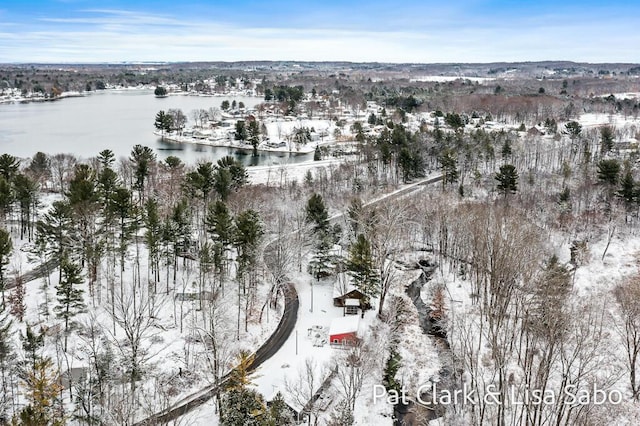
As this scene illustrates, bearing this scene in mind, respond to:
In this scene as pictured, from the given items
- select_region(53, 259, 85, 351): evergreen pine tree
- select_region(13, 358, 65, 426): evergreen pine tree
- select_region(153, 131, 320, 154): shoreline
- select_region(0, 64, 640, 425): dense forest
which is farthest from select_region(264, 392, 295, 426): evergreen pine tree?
select_region(153, 131, 320, 154): shoreline

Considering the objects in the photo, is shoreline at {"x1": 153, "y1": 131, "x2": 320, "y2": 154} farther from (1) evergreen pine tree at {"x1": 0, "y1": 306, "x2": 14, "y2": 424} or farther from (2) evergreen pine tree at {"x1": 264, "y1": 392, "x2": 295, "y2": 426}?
(2) evergreen pine tree at {"x1": 264, "y1": 392, "x2": 295, "y2": 426}

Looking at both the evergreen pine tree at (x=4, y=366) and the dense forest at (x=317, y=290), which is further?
the dense forest at (x=317, y=290)

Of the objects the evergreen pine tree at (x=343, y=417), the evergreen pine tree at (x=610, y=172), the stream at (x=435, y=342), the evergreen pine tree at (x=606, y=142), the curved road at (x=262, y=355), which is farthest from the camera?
the evergreen pine tree at (x=606, y=142)

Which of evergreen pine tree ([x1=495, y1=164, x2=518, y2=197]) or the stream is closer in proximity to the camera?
the stream

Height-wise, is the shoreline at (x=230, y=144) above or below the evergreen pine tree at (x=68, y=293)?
above

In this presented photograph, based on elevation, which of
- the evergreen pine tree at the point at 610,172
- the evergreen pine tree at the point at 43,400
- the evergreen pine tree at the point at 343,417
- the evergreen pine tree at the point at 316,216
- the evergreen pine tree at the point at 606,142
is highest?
the evergreen pine tree at the point at 606,142

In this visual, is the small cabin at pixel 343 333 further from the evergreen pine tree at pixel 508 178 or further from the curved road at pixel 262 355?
the evergreen pine tree at pixel 508 178

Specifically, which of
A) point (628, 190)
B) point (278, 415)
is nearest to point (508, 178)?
point (628, 190)

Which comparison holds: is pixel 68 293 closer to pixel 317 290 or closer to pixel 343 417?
pixel 343 417

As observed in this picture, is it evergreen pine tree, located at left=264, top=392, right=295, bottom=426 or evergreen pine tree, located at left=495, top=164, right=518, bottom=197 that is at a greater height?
evergreen pine tree, located at left=495, top=164, right=518, bottom=197

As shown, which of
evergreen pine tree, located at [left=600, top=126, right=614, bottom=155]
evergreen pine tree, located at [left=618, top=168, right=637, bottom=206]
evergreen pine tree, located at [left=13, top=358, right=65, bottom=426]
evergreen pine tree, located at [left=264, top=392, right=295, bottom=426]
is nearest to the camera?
evergreen pine tree, located at [left=13, top=358, right=65, bottom=426]

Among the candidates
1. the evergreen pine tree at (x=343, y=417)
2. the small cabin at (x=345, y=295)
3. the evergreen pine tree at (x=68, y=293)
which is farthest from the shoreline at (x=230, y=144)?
the evergreen pine tree at (x=343, y=417)

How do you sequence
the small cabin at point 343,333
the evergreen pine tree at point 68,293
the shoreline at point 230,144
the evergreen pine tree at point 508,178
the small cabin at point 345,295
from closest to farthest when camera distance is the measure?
the evergreen pine tree at point 68,293 < the small cabin at point 343,333 < the small cabin at point 345,295 < the evergreen pine tree at point 508,178 < the shoreline at point 230,144
